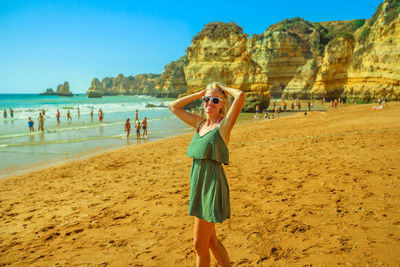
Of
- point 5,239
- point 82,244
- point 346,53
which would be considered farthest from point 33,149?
point 346,53

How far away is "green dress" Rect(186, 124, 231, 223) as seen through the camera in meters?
2.18

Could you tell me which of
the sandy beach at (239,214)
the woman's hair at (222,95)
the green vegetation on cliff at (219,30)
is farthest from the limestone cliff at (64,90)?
the woman's hair at (222,95)

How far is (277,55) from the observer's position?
55.8 m

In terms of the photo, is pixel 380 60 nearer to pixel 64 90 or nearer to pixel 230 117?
pixel 230 117

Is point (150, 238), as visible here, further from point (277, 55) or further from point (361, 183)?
point (277, 55)

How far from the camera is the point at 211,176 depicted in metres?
2.23

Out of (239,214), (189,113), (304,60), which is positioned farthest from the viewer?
(304,60)

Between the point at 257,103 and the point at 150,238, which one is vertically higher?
the point at 257,103

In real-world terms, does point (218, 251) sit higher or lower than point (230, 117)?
lower

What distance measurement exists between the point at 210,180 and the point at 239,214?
6.88 ft

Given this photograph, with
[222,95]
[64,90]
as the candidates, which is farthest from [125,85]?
[222,95]

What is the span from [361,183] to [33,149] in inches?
549

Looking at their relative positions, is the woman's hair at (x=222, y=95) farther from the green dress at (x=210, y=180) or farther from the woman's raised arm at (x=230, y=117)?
the green dress at (x=210, y=180)

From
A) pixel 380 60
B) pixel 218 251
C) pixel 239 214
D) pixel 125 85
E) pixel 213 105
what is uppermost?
pixel 125 85
